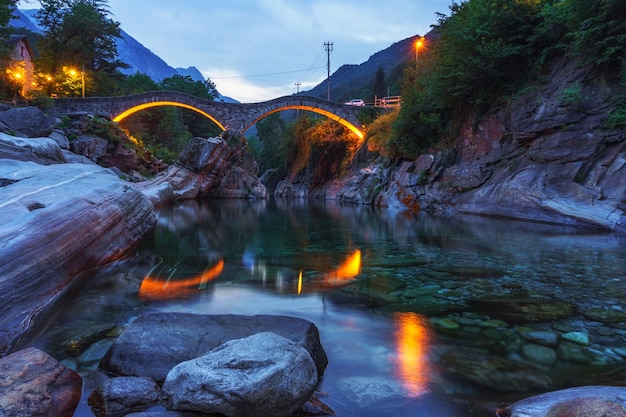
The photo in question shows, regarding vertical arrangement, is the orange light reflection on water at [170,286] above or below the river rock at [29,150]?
below

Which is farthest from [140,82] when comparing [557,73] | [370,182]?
[557,73]

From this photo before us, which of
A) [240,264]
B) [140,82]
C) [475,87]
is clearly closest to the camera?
[240,264]

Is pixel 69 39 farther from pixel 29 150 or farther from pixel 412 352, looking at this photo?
pixel 412 352

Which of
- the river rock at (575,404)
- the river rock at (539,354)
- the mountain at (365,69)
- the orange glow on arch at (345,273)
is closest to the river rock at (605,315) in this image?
the river rock at (539,354)

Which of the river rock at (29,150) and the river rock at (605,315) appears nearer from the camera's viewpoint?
the river rock at (605,315)

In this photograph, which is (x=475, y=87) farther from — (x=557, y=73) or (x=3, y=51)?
(x=3, y=51)

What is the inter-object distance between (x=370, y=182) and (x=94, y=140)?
18.5 m

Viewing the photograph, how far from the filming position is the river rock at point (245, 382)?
200 centimetres

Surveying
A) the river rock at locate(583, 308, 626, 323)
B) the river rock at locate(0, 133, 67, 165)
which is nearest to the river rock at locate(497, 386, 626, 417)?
the river rock at locate(583, 308, 626, 323)

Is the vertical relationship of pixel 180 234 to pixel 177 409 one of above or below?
below

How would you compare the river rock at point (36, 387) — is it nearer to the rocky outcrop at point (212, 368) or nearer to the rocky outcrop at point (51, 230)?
the rocky outcrop at point (212, 368)

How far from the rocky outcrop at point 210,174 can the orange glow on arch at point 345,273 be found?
15.3m

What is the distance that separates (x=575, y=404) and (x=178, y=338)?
8.33 ft

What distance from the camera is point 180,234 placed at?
10133 millimetres
